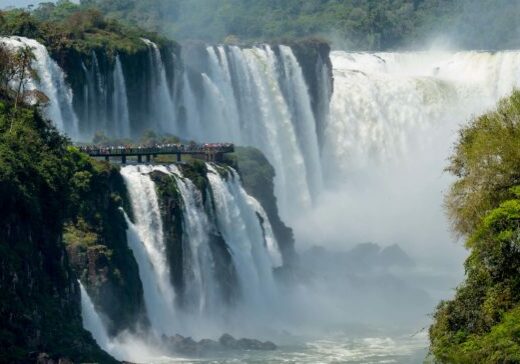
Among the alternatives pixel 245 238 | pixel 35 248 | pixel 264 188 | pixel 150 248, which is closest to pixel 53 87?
pixel 245 238

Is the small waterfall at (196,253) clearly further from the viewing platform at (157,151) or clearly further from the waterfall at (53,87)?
the waterfall at (53,87)

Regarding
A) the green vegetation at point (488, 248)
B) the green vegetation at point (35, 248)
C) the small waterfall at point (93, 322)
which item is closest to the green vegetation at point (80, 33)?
the green vegetation at point (35, 248)

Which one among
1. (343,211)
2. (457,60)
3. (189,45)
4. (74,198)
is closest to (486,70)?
(457,60)

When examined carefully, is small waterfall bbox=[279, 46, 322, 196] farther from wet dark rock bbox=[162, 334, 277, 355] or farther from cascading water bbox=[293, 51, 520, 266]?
wet dark rock bbox=[162, 334, 277, 355]

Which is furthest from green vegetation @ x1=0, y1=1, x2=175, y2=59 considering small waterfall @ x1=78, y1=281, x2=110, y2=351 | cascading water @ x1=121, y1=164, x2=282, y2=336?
small waterfall @ x1=78, y1=281, x2=110, y2=351

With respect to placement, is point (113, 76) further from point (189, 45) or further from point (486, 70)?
point (486, 70)

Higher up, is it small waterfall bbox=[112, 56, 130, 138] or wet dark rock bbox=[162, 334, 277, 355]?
small waterfall bbox=[112, 56, 130, 138]

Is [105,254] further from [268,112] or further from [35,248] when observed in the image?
[268,112]
